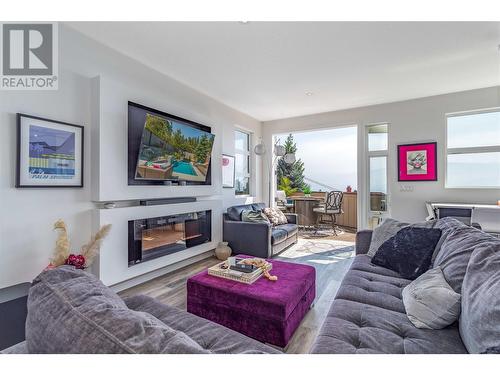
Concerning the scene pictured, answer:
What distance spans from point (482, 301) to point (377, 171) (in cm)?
435

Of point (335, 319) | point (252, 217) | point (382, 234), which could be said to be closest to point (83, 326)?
point (335, 319)

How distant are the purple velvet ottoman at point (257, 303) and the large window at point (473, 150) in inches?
155

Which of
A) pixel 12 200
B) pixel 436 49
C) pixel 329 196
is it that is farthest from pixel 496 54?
pixel 12 200

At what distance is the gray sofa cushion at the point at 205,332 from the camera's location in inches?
43.2

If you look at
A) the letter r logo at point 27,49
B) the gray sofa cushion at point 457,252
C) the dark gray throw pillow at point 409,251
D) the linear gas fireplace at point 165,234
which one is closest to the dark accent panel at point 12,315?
the linear gas fireplace at point 165,234

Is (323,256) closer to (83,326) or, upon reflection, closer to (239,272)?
(239,272)

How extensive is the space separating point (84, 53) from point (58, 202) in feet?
5.13

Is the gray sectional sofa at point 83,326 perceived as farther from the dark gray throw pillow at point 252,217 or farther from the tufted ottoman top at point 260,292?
the dark gray throw pillow at point 252,217

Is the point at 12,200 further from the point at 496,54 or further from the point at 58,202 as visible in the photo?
the point at 496,54

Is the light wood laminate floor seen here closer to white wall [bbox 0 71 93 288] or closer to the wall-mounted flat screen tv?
white wall [bbox 0 71 93 288]

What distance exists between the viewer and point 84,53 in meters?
2.56

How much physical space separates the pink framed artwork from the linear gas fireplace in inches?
149

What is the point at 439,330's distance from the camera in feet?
4.27
